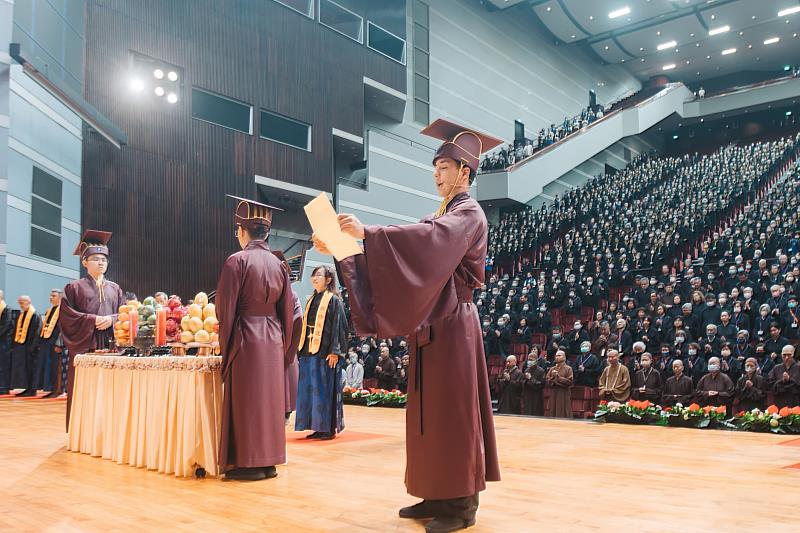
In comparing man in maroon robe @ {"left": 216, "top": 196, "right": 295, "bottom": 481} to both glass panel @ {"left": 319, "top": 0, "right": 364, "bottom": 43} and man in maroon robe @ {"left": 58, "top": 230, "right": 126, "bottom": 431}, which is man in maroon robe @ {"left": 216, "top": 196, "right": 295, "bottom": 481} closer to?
man in maroon robe @ {"left": 58, "top": 230, "right": 126, "bottom": 431}

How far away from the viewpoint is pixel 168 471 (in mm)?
4156

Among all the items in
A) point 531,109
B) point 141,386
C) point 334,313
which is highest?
point 531,109

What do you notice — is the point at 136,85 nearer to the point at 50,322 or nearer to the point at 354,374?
the point at 50,322

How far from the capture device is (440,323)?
2.94 metres

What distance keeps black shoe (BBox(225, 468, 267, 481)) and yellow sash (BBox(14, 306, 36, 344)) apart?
7.46m

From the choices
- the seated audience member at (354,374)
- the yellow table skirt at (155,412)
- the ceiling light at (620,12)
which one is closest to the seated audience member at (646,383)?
the seated audience member at (354,374)

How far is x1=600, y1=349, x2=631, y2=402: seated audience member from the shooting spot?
934 centimetres

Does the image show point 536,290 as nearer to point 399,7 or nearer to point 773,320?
point 773,320

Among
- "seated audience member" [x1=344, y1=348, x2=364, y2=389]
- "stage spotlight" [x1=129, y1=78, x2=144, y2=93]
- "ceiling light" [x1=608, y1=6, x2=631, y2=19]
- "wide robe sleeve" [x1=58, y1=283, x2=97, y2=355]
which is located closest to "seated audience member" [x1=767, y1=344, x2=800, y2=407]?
"seated audience member" [x1=344, y1=348, x2=364, y2=389]

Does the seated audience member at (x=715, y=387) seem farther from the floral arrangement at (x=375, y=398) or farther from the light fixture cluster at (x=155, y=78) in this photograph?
the light fixture cluster at (x=155, y=78)

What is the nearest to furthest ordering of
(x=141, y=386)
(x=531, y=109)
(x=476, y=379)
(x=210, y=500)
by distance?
(x=476, y=379)
(x=210, y=500)
(x=141, y=386)
(x=531, y=109)

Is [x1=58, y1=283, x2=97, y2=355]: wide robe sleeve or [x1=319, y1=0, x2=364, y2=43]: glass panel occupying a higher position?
[x1=319, y1=0, x2=364, y2=43]: glass panel

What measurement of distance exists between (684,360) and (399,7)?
14.7m

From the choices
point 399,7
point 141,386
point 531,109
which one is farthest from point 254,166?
point 531,109
